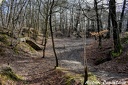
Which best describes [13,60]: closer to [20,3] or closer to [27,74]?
[27,74]

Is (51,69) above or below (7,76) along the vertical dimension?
below

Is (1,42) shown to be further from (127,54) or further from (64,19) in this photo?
(64,19)

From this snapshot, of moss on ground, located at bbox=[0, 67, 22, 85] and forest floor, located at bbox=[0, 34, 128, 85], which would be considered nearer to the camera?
moss on ground, located at bbox=[0, 67, 22, 85]

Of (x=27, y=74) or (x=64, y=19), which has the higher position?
(x=64, y=19)

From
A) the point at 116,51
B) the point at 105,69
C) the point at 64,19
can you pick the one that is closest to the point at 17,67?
the point at 105,69

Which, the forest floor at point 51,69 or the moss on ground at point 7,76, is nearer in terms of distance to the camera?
the moss on ground at point 7,76

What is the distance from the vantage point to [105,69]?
51.7ft

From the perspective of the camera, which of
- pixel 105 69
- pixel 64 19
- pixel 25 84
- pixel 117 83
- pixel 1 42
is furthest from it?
pixel 64 19

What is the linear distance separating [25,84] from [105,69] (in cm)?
558

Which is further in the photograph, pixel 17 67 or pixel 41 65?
pixel 41 65

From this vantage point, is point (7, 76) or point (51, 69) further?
point (51, 69)

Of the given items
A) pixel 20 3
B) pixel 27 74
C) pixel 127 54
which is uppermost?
pixel 20 3

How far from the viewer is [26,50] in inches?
990

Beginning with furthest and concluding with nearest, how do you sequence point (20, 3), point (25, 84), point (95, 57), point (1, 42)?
point (20, 3) < point (1, 42) < point (95, 57) < point (25, 84)
